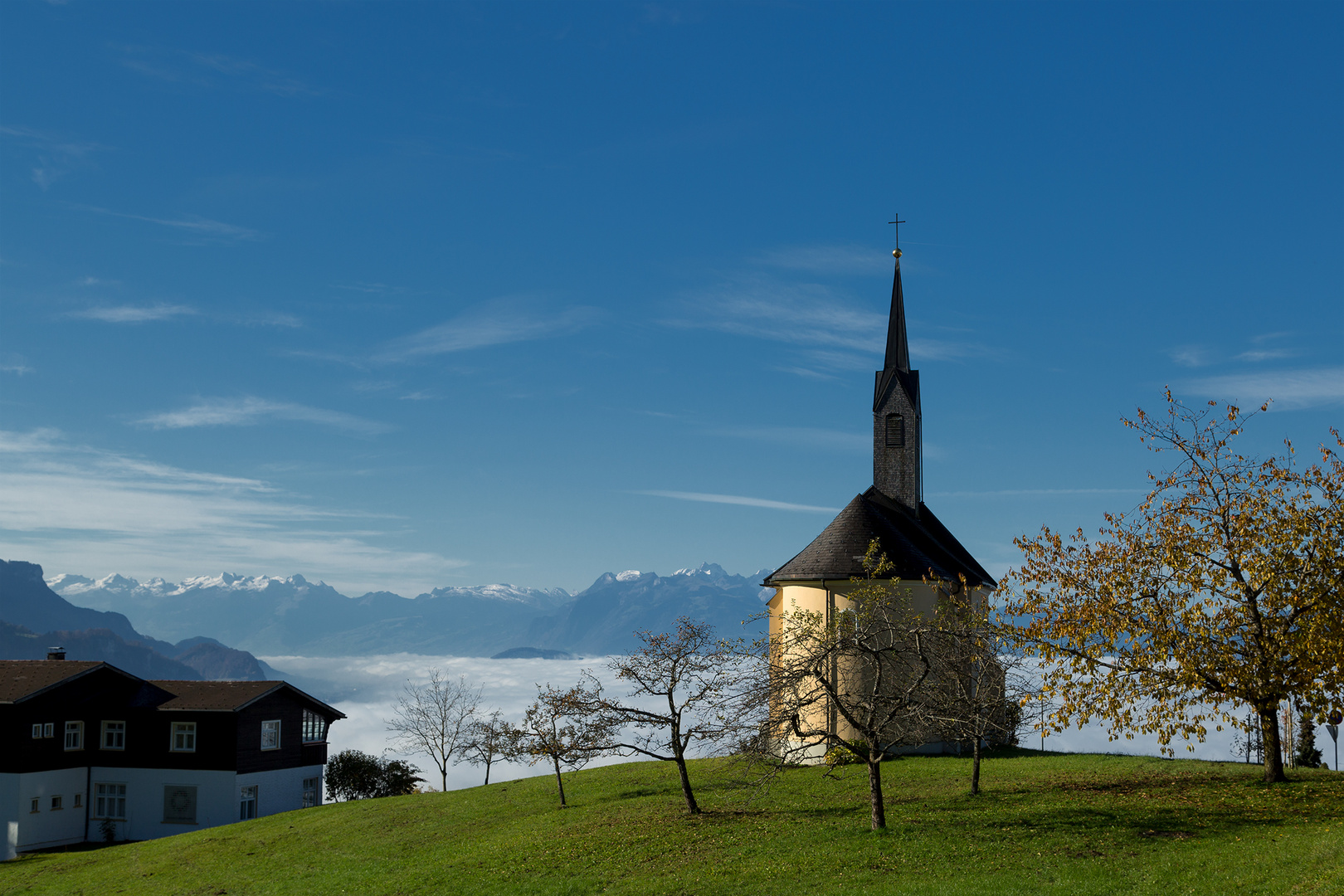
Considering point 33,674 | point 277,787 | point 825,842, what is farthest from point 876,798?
point 33,674

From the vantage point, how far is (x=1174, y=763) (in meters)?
35.2

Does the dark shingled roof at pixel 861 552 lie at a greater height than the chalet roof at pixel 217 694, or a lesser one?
greater

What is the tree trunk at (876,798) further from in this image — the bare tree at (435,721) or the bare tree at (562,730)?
the bare tree at (435,721)

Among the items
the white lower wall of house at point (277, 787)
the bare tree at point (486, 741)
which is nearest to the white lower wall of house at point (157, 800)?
the white lower wall of house at point (277, 787)

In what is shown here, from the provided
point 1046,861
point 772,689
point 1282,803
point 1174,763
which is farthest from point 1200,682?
point 1174,763

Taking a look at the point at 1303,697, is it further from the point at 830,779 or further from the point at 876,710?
the point at 830,779

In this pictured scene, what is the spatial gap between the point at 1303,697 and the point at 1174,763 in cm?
1201

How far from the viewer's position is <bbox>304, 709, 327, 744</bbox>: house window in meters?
61.6

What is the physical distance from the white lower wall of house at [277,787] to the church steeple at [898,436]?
125ft

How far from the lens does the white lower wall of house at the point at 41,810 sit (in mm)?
50781

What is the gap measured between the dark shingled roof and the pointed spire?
951 centimetres

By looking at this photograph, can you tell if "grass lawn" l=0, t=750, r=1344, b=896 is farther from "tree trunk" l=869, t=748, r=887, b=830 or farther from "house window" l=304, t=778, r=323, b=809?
"house window" l=304, t=778, r=323, b=809

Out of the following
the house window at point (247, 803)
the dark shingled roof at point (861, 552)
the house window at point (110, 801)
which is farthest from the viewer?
the house window at point (110, 801)

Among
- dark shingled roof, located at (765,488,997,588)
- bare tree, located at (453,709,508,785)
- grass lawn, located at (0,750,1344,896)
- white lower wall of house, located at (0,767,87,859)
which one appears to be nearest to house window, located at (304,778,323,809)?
bare tree, located at (453,709,508,785)
